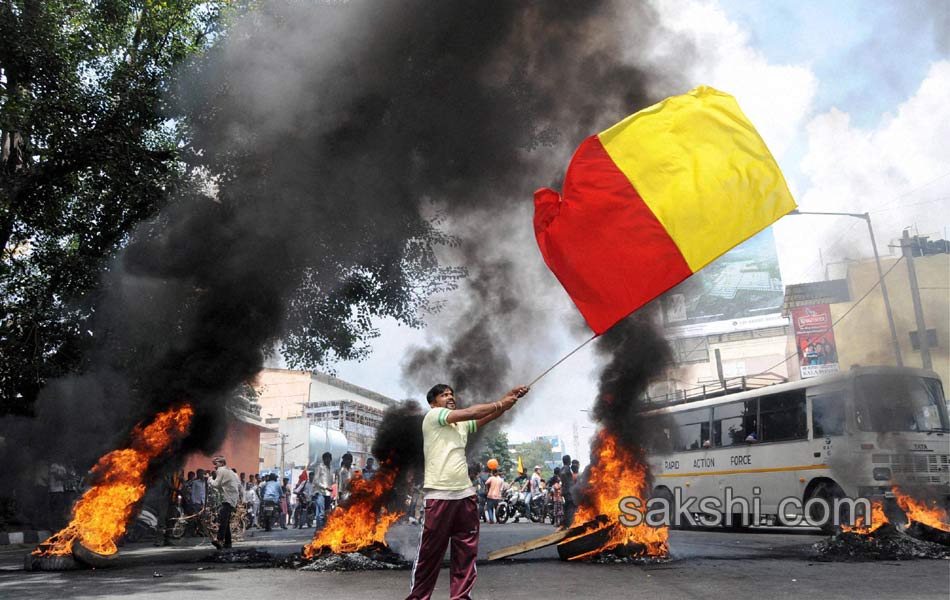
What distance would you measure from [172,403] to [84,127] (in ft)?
16.7

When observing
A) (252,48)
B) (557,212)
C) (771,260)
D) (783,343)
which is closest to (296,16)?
(252,48)

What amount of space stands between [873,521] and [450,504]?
811 centimetres

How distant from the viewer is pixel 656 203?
623 cm

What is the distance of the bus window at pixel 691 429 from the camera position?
656 inches

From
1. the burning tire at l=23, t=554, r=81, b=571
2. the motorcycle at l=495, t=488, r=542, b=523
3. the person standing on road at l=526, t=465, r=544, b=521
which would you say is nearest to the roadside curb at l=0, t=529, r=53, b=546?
the burning tire at l=23, t=554, r=81, b=571

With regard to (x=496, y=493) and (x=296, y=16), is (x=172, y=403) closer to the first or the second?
(x=296, y=16)

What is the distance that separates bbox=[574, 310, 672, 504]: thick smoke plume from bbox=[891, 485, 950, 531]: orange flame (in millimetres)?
3621

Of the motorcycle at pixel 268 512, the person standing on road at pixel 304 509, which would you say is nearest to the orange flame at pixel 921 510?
the motorcycle at pixel 268 512

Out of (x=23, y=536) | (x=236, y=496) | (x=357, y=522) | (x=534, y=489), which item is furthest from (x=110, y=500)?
(x=534, y=489)

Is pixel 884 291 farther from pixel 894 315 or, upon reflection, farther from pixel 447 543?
pixel 447 543

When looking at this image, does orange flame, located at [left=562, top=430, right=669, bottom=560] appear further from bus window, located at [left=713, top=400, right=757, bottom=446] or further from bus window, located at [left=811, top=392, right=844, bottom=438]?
bus window, located at [left=713, top=400, right=757, bottom=446]

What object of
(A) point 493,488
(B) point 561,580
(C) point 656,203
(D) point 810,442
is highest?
(C) point 656,203

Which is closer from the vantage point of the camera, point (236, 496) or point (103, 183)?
point (236, 496)

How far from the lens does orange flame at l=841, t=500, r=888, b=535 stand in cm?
1014
